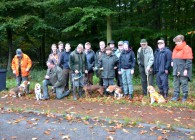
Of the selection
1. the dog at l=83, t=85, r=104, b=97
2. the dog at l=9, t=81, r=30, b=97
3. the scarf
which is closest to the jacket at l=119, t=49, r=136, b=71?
the dog at l=83, t=85, r=104, b=97

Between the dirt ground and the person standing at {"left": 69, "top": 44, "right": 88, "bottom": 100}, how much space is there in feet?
2.15

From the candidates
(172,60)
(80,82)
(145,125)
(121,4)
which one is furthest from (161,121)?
(121,4)

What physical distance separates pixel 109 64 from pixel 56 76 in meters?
2.05

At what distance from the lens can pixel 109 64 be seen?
35.1ft

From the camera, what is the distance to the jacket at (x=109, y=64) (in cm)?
1069

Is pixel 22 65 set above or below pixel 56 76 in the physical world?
above

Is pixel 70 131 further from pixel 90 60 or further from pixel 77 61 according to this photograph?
pixel 90 60

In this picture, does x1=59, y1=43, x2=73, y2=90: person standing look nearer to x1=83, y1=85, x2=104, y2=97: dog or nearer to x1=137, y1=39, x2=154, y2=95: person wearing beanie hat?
x1=83, y1=85, x2=104, y2=97: dog

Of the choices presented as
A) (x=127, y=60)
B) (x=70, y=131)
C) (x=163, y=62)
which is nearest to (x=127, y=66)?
(x=127, y=60)

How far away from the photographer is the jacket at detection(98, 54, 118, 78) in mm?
10688

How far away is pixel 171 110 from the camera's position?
834cm

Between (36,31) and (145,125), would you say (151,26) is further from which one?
(145,125)

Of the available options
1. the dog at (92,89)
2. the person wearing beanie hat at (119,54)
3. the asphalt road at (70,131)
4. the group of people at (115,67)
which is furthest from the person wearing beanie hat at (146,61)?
the asphalt road at (70,131)

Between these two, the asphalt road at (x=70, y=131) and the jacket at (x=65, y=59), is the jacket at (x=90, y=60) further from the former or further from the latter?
the asphalt road at (x=70, y=131)
